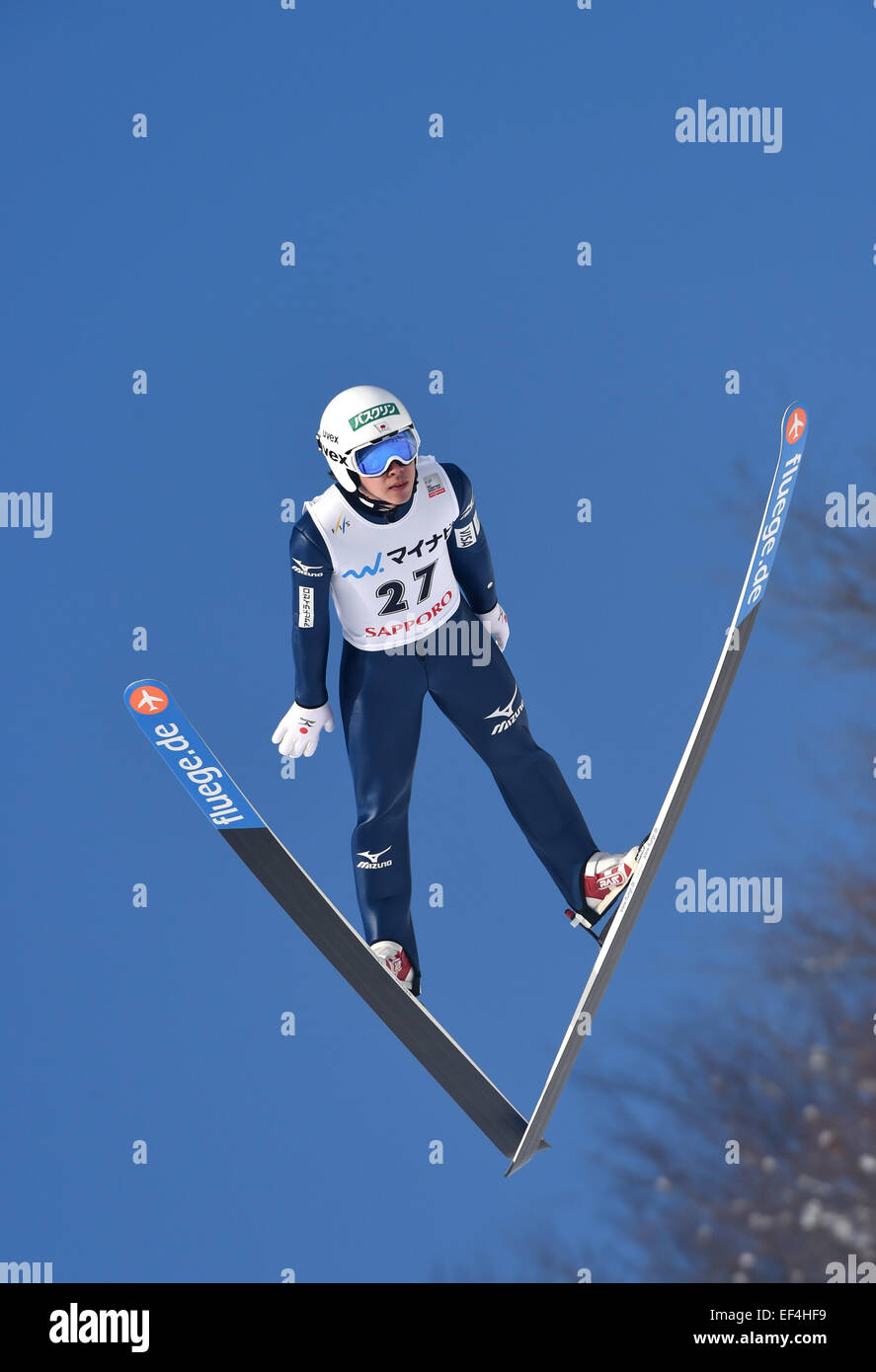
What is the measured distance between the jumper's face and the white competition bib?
0.08 metres

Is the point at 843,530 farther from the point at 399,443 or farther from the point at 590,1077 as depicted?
the point at 399,443

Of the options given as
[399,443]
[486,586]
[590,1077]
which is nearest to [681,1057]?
[590,1077]

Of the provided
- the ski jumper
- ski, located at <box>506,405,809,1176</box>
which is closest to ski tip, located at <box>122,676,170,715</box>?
the ski jumper

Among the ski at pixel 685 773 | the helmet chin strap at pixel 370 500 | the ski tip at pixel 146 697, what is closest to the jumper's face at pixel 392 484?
the helmet chin strap at pixel 370 500

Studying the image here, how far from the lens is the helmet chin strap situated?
4520 mm

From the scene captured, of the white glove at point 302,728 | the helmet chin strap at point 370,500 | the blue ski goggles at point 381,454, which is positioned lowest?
the white glove at point 302,728

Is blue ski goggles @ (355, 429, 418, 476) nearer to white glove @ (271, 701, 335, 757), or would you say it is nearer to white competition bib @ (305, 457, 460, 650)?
white competition bib @ (305, 457, 460, 650)

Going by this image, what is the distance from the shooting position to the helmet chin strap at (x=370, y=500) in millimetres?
4520

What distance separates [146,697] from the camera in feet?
13.9

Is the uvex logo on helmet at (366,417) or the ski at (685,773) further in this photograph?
the ski at (685,773)

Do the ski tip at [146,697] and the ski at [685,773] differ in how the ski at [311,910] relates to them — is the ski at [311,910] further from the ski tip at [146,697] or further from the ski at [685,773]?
the ski at [685,773]

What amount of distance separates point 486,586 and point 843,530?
349 cm

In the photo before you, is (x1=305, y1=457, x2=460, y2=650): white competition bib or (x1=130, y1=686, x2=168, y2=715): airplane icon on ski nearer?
(x1=130, y1=686, x2=168, y2=715): airplane icon on ski

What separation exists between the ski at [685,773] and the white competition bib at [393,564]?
2.52 ft
